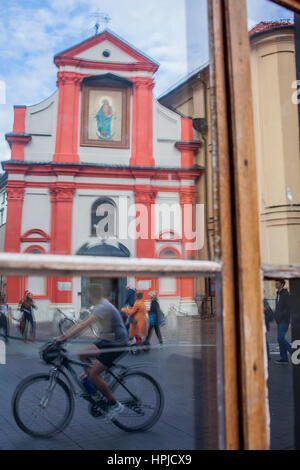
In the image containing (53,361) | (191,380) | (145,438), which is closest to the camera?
(145,438)

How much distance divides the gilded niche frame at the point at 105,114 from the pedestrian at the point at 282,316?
4.70 ft

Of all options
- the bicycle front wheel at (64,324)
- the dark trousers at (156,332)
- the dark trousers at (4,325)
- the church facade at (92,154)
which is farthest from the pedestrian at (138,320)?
the dark trousers at (4,325)

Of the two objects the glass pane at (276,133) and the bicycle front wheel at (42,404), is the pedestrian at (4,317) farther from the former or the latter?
the glass pane at (276,133)

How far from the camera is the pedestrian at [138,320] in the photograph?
11.8ft

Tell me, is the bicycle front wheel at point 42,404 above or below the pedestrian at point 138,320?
below

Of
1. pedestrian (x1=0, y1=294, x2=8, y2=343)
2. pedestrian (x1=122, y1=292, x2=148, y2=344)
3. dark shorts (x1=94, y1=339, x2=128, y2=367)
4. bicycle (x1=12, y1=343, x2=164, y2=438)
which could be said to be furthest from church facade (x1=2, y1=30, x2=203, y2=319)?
pedestrian (x1=122, y1=292, x2=148, y2=344)

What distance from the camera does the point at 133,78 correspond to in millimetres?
2514

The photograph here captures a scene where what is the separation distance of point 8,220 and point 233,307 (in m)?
2.20

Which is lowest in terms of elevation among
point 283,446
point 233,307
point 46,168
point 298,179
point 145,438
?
point 145,438

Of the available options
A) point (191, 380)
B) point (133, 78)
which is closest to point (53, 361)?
point (191, 380)

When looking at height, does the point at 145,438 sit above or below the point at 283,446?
below

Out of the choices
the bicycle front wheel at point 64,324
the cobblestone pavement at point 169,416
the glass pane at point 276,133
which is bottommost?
the cobblestone pavement at point 169,416

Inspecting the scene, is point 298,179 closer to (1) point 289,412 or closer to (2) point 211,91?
(2) point 211,91

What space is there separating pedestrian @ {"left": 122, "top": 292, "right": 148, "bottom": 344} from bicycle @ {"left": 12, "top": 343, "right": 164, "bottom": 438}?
3.83 ft
